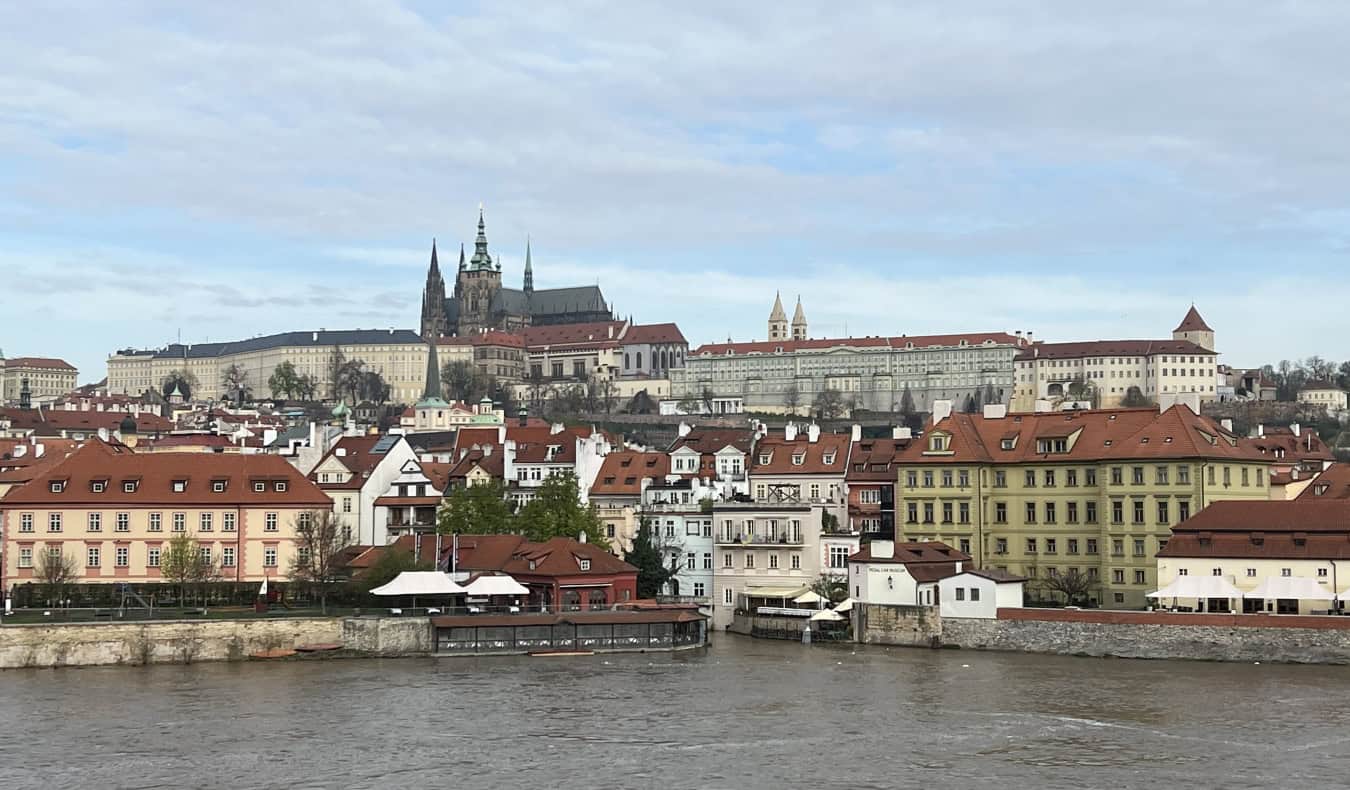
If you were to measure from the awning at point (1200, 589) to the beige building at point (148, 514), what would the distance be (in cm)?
3202

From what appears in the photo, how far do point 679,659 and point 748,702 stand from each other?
9834mm

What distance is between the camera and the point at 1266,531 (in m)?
60.2

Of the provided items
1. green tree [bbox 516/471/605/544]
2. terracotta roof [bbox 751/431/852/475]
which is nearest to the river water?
green tree [bbox 516/471/605/544]

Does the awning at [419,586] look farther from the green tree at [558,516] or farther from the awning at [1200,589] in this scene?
the awning at [1200,589]

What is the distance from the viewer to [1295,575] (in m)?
59.0

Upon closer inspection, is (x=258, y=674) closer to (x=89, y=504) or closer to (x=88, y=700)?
(x=88, y=700)

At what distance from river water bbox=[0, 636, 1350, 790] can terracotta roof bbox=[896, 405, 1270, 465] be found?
13310 millimetres

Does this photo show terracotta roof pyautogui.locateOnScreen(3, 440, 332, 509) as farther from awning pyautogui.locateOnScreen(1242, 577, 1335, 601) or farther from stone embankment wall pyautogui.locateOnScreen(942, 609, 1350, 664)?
awning pyautogui.locateOnScreen(1242, 577, 1335, 601)

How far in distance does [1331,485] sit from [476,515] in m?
34.5

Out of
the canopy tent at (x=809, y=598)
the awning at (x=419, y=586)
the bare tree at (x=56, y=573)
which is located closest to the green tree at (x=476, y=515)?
the awning at (x=419, y=586)

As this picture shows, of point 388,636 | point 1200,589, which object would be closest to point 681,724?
point 388,636

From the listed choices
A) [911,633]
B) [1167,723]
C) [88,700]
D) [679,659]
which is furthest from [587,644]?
[1167,723]

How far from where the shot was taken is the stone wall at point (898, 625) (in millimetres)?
61156

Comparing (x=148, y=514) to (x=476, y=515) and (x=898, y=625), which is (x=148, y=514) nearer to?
(x=476, y=515)
